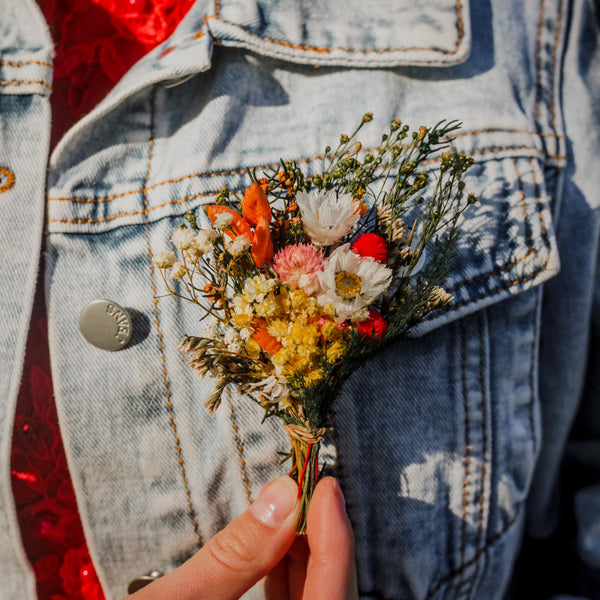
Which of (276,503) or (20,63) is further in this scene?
(20,63)

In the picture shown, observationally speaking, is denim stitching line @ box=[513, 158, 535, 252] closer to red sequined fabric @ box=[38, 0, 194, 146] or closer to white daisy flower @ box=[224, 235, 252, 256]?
white daisy flower @ box=[224, 235, 252, 256]

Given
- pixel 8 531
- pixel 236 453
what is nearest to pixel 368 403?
pixel 236 453

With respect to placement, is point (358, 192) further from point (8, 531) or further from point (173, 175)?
point (8, 531)

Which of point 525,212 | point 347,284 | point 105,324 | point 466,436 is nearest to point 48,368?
point 105,324

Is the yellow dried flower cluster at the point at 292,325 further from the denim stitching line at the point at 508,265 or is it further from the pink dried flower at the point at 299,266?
the denim stitching line at the point at 508,265

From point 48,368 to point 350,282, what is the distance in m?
0.53

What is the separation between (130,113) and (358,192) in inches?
16.8

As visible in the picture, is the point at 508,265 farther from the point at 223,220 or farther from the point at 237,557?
the point at 237,557

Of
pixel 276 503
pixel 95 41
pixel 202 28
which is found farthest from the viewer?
pixel 95 41

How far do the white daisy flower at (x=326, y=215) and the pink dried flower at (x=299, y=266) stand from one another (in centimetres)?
2

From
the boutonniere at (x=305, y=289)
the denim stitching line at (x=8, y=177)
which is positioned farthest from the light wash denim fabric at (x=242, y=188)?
the boutonniere at (x=305, y=289)

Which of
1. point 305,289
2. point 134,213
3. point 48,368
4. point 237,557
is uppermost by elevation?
point 134,213

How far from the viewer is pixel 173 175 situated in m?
0.69

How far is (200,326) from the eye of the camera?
2.16 feet
